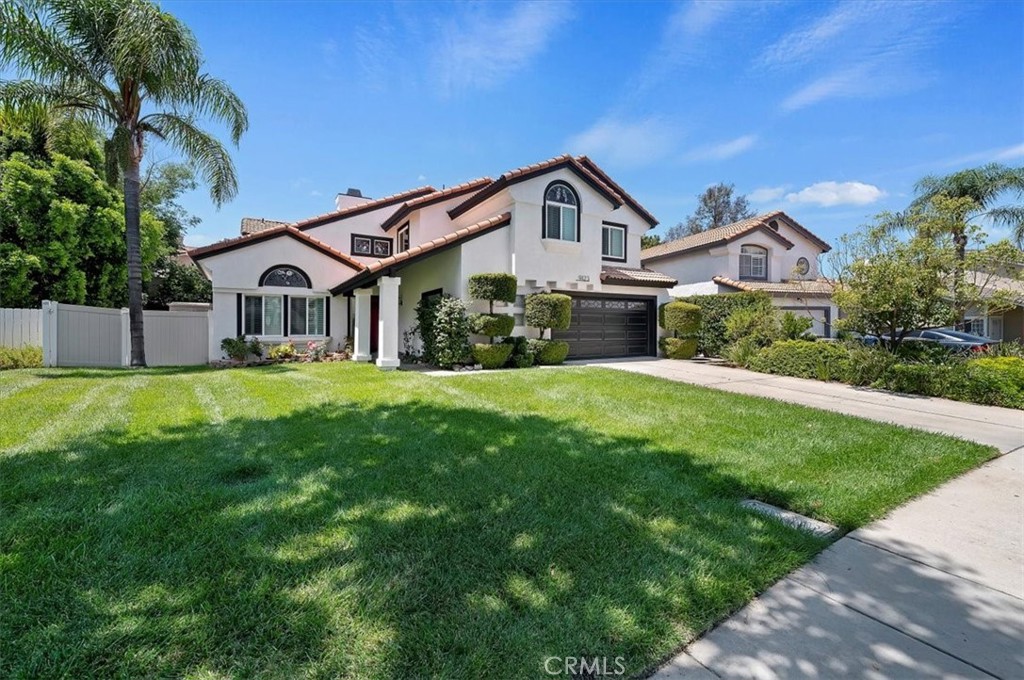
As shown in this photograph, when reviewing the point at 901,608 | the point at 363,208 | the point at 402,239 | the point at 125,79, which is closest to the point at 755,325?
the point at 901,608

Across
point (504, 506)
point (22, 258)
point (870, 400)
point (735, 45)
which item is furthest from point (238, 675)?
point (22, 258)

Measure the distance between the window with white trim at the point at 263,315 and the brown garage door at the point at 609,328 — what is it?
9.66 meters

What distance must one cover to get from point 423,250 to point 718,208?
40248mm

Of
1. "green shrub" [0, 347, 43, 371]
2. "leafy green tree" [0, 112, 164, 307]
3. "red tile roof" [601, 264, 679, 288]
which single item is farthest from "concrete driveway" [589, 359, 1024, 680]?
"leafy green tree" [0, 112, 164, 307]

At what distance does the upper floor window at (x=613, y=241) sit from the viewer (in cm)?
1797

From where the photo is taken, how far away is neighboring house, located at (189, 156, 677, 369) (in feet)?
45.2

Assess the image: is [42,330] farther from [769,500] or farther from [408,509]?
[769,500]

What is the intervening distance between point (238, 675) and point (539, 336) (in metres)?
13.1

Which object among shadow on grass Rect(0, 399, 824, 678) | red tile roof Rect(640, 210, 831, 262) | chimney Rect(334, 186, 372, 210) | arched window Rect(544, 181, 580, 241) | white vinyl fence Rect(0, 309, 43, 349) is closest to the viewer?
shadow on grass Rect(0, 399, 824, 678)

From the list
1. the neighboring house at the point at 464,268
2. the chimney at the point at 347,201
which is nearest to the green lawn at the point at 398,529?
the neighboring house at the point at 464,268

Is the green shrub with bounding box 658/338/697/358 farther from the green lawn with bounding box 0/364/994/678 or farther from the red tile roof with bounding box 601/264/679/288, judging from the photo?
the green lawn with bounding box 0/364/994/678

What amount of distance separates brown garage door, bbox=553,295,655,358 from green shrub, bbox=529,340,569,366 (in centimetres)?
142

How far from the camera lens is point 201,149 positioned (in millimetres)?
12828

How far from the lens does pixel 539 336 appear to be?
48.4 feet
